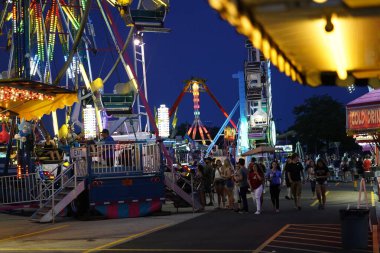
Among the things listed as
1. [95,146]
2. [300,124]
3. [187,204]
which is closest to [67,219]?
[95,146]

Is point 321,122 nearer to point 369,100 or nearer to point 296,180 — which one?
point 296,180

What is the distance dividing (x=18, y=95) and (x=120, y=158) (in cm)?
451

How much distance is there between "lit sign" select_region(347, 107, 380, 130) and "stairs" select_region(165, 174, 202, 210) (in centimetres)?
648

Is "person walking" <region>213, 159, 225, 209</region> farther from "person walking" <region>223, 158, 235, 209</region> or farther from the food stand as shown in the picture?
the food stand

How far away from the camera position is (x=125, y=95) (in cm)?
3028

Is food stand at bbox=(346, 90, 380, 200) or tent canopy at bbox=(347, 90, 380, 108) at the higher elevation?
tent canopy at bbox=(347, 90, 380, 108)

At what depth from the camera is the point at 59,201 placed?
19125mm

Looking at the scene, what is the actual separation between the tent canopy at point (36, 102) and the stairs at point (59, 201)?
3.66m

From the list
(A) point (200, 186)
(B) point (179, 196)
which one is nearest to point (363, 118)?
(A) point (200, 186)

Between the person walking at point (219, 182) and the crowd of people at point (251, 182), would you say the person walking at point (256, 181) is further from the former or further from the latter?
the person walking at point (219, 182)

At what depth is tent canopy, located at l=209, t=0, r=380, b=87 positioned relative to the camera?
177 inches

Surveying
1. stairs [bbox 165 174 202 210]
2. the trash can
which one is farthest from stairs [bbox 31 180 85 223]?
the trash can

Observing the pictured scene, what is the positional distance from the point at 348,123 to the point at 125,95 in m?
15.7

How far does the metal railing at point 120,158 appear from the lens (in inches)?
775
